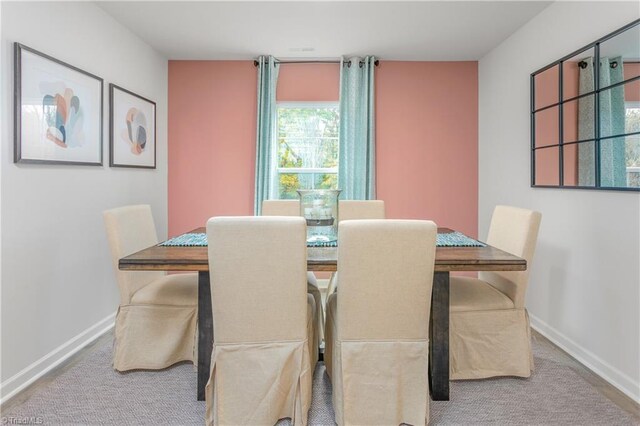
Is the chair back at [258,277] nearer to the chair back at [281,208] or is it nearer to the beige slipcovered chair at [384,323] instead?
the beige slipcovered chair at [384,323]

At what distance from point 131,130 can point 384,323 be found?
2806mm

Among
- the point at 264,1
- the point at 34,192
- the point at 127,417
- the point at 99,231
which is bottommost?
the point at 127,417

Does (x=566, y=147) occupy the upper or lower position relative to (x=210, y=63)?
lower

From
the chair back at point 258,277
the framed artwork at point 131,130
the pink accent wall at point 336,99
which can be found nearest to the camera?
the chair back at point 258,277

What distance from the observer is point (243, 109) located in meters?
4.10

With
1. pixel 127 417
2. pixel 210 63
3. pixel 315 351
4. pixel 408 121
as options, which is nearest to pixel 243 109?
pixel 210 63

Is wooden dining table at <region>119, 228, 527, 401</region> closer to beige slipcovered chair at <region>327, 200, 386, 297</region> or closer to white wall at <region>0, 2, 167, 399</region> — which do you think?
white wall at <region>0, 2, 167, 399</region>

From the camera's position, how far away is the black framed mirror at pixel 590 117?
2.11 meters

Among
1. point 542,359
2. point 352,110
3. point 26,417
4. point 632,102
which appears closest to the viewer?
point 26,417

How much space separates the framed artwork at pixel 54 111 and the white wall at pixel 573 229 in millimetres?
3363

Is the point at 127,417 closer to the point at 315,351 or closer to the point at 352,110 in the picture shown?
the point at 315,351

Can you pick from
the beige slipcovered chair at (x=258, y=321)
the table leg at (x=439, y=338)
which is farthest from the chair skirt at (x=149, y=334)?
the table leg at (x=439, y=338)

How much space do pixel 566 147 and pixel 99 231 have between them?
11.3 ft

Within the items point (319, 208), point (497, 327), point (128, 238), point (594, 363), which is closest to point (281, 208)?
point (319, 208)
